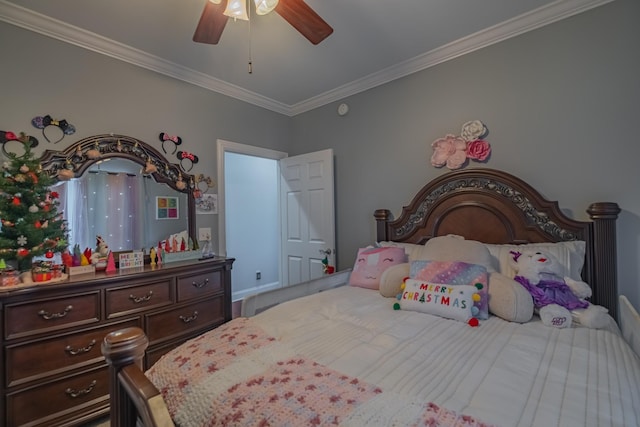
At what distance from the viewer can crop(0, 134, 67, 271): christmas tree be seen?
163 centimetres

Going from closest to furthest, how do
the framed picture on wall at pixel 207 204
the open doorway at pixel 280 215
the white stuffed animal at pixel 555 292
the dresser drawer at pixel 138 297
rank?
the white stuffed animal at pixel 555 292 → the dresser drawer at pixel 138 297 → the framed picture on wall at pixel 207 204 → the open doorway at pixel 280 215

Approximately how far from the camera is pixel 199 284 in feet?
7.45

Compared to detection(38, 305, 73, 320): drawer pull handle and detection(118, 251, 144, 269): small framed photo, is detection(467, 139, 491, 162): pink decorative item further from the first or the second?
detection(38, 305, 73, 320): drawer pull handle

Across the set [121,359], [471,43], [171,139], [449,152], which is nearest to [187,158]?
[171,139]

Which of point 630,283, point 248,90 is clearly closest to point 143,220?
point 248,90

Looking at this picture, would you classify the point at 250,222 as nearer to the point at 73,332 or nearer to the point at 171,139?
the point at 171,139

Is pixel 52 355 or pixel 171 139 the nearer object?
pixel 52 355

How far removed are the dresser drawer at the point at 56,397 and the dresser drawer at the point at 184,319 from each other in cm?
33

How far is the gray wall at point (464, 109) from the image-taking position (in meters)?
1.75

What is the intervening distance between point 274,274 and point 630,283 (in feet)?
13.8

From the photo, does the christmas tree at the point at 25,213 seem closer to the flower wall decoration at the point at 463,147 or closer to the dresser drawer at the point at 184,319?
the dresser drawer at the point at 184,319

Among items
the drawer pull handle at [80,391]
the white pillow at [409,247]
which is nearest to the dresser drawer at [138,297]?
the drawer pull handle at [80,391]

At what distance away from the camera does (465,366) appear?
3.34ft

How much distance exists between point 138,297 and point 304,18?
6.63 feet
